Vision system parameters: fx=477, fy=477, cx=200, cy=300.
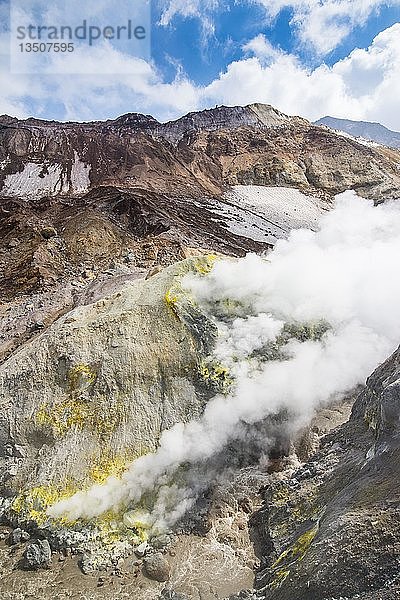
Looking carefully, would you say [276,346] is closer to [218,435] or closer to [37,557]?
[218,435]

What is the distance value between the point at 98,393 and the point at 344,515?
192 inches

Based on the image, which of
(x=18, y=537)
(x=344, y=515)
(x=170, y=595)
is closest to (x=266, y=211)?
(x=18, y=537)

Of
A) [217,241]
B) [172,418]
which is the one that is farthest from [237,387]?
[217,241]

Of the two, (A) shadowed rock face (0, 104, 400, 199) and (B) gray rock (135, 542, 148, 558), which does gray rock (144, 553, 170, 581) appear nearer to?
(B) gray rock (135, 542, 148, 558)

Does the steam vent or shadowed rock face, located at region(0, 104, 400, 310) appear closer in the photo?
the steam vent

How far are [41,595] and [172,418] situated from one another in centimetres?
327

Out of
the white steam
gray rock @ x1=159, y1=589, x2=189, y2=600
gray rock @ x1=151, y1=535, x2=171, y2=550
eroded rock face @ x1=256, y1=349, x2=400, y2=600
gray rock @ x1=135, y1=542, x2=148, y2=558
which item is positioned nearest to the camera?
eroded rock face @ x1=256, y1=349, x2=400, y2=600

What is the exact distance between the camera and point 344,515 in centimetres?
544

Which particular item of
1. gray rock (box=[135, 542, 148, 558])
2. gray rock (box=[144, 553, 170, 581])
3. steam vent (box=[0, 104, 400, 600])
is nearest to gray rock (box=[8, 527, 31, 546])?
steam vent (box=[0, 104, 400, 600])

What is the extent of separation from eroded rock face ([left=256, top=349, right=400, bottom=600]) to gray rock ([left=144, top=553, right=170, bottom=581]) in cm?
140

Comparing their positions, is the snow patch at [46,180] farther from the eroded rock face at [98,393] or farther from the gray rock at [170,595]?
the gray rock at [170,595]

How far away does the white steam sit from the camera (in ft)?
26.1

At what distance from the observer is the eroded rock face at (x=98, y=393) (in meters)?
8.23

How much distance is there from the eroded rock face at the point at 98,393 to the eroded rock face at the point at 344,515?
2.33m
